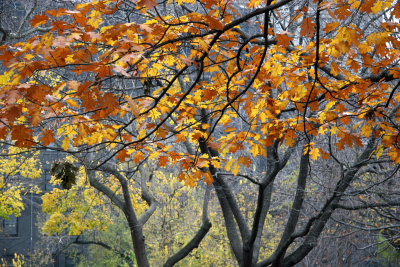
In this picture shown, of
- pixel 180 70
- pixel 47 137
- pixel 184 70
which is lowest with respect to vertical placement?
pixel 180 70

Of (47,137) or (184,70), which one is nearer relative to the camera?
(184,70)

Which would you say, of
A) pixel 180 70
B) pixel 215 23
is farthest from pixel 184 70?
pixel 215 23

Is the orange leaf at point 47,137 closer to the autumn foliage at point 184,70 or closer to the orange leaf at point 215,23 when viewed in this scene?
the autumn foliage at point 184,70

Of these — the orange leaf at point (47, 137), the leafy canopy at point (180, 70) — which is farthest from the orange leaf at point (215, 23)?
the orange leaf at point (47, 137)

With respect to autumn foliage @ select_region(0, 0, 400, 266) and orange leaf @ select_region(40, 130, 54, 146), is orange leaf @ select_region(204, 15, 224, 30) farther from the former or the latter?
orange leaf @ select_region(40, 130, 54, 146)

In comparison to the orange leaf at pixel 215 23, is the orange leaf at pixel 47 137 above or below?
above

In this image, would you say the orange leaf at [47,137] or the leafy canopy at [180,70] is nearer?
the leafy canopy at [180,70]

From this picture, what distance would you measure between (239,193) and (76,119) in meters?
12.4

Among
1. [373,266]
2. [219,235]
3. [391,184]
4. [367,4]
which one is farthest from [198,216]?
[367,4]

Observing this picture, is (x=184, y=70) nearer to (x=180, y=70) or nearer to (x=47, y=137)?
(x=180, y=70)

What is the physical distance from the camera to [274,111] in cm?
391

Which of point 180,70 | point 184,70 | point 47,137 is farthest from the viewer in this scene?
point 47,137

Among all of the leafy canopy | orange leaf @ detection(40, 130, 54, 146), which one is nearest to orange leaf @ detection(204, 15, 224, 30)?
the leafy canopy

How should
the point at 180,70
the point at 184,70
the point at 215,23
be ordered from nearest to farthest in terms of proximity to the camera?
the point at 215,23 → the point at 180,70 → the point at 184,70
